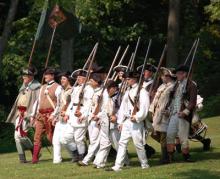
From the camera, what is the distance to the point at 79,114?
15734 mm

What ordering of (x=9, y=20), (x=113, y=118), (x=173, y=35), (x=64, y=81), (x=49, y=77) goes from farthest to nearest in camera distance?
(x=173, y=35), (x=9, y=20), (x=49, y=77), (x=64, y=81), (x=113, y=118)

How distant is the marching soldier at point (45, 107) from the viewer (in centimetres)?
1677

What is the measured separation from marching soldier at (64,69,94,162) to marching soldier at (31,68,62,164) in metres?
0.69

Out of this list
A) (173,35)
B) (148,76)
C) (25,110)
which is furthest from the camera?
(173,35)

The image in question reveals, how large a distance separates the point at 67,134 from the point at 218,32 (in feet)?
68.3

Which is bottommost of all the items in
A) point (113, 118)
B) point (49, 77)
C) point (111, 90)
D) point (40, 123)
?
point (40, 123)

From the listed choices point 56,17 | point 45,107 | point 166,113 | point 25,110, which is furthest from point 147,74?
point 56,17

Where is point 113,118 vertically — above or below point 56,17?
below

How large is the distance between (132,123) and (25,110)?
361cm

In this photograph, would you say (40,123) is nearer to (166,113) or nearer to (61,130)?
(61,130)

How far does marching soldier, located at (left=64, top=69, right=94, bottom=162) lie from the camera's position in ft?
51.5

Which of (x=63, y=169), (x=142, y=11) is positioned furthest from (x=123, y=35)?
(x=63, y=169)

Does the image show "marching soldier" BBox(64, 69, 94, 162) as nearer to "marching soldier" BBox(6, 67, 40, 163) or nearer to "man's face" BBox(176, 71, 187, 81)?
"marching soldier" BBox(6, 67, 40, 163)

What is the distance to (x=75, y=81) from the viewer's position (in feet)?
55.8
